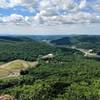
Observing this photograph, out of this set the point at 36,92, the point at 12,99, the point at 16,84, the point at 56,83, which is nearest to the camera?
the point at 12,99

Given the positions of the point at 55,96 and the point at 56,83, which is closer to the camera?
the point at 55,96

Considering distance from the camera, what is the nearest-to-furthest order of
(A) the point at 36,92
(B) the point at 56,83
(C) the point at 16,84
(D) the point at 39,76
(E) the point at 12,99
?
(E) the point at 12,99
(A) the point at 36,92
(B) the point at 56,83
(C) the point at 16,84
(D) the point at 39,76

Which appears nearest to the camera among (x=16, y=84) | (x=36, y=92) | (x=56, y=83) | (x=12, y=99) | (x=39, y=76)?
(x=12, y=99)

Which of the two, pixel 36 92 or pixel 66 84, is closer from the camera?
pixel 36 92

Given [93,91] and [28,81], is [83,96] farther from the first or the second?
[28,81]

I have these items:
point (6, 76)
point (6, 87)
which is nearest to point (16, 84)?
point (6, 87)

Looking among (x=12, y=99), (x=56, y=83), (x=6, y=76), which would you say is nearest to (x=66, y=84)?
(x=56, y=83)

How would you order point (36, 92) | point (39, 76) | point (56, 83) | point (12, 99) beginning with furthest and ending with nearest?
point (39, 76), point (56, 83), point (36, 92), point (12, 99)

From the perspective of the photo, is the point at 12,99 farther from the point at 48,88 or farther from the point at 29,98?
the point at 48,88
